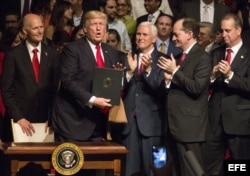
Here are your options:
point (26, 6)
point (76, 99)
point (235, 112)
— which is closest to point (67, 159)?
point (76, 99)

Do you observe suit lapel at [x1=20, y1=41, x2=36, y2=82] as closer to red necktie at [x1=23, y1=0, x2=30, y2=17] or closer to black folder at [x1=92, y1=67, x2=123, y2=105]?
black folder at [x1=92, y1=67, x2=123, y2=105]

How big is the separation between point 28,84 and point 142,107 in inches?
46.0

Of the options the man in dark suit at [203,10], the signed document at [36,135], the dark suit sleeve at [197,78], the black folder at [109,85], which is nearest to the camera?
the black folder at [109,85]

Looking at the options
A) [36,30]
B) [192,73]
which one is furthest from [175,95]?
[36,30]

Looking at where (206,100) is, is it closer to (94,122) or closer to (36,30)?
(94,122)

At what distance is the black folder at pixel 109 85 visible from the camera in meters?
6.85

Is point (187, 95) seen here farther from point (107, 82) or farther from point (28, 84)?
point (28, 84)

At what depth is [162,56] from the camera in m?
7.40

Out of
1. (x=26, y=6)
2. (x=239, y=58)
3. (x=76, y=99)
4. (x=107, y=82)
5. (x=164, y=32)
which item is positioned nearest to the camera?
(x=107, y=82)

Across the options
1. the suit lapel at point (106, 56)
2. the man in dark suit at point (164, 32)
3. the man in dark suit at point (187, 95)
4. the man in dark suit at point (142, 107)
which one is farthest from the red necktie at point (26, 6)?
the man in dark suit at point (187, 95)

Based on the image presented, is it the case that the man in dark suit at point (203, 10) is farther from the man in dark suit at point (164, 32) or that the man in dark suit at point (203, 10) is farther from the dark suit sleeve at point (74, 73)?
the dark suit sleeve at point (74, 73)

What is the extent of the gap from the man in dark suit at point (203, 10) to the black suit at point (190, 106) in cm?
213

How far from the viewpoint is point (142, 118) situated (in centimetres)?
738

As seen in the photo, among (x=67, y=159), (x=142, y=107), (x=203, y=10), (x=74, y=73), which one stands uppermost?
(x=203, y=10)
